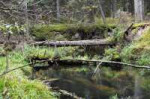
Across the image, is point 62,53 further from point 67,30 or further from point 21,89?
point 21,89

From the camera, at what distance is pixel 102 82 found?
998 centimetres

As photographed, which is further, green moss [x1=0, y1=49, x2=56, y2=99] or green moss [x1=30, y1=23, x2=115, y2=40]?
green moss [x1=30, y1=23, x2=115, y2=40]

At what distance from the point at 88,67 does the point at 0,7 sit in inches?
382

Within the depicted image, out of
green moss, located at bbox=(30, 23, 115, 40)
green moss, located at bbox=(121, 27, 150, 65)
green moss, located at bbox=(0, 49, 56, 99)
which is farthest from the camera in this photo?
green moss, located at bbox=(30, 23, 115, 40)

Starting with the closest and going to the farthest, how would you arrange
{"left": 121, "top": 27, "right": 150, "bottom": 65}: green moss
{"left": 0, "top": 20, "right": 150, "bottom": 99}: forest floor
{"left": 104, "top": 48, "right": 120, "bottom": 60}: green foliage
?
{"left": 0, "top": 20, "right": 150, "bottom": 99}: forest floor
{"left": 121, "top": 27, "right": 150, "bottom": 65}: green moss
{"left": 104, "top": 48, "right": 120, "bottom": 60}: green foliage

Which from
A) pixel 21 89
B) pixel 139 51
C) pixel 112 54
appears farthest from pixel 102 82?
pixel 139 51

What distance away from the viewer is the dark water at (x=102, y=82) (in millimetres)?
8289

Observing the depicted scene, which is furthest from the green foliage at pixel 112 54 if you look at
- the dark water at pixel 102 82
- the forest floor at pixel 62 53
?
the dark water at pixel 102 82

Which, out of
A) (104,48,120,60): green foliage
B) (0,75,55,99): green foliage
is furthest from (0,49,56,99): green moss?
(104,48,120,60): green foliage

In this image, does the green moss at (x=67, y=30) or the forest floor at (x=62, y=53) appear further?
the green moss at (x=67, y=30)

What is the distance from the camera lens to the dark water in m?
8.29

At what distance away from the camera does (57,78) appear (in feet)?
35.0

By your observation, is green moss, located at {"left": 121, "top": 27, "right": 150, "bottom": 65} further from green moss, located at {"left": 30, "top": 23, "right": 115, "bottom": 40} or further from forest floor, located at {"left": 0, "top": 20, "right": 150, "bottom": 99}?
green moss, located at {"left": 30, "top": 23, "right": 115, "bottom": 40}

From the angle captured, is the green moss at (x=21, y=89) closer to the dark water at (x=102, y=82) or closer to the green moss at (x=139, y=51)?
the dark water at (x=102, y=82)
